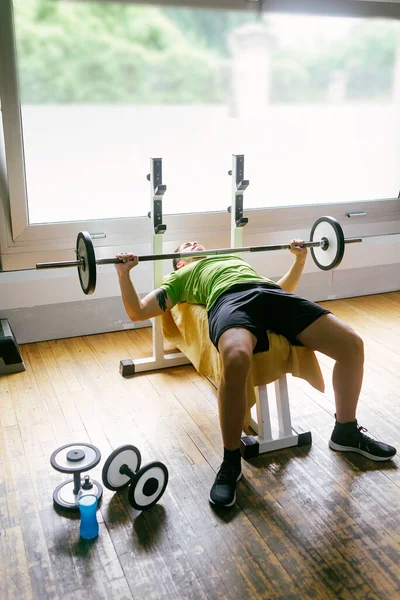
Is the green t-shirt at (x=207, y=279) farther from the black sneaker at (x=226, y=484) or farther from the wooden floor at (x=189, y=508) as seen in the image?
the black sneaker at (x=226, y=484)

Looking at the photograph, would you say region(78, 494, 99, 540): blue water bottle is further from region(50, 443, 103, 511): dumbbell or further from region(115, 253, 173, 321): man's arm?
region(115, 253, 173, 321): man's arm

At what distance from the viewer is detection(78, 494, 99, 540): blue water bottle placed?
5.81ft

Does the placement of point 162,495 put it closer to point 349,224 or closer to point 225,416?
point 225,416

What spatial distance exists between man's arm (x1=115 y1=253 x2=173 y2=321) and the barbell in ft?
→ 0.12

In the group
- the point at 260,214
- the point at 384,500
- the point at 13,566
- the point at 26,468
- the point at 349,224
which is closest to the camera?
the point at 13,566

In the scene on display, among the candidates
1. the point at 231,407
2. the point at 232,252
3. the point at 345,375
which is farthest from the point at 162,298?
the point at 345,375

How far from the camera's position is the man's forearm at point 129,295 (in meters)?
2.45

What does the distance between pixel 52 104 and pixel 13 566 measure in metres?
2.30

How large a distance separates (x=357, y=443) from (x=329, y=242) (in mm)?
962

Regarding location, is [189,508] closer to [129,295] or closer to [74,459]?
[74,459]

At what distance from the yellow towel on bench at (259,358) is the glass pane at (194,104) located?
117 cm

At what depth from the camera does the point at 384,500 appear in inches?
78.5

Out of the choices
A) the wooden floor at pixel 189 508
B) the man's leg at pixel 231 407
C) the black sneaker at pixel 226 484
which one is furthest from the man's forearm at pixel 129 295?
the black sneaker at pixel 226 484

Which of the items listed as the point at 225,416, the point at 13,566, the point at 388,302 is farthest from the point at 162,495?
the point at 388,302
